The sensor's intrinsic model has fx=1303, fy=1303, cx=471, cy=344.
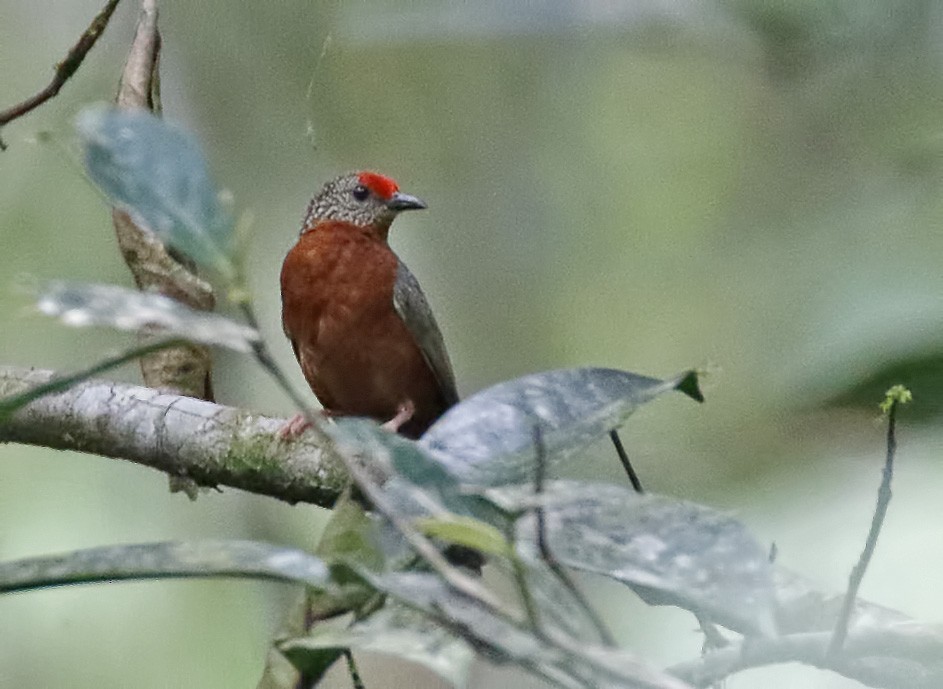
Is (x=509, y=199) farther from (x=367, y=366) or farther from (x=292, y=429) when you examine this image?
(x=292, y=429)

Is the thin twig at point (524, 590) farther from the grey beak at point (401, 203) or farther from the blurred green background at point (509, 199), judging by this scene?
the grey beak at point (401, 203)

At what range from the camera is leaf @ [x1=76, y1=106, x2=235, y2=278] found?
102cm

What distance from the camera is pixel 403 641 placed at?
45.4 inches

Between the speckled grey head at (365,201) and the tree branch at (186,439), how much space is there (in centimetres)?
109

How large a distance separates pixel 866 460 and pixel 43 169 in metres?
3.25

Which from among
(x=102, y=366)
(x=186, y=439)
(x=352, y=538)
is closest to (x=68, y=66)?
(x=186, y=439)

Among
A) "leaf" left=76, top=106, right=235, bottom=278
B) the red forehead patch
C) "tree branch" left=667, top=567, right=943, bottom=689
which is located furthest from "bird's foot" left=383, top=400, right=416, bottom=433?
"leaf" left=76, top=106, right=235, bottom=278

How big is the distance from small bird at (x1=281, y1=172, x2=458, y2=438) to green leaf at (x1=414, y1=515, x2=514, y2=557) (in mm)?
2325

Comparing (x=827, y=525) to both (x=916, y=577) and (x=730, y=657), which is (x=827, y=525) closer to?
(x=916, y=577)

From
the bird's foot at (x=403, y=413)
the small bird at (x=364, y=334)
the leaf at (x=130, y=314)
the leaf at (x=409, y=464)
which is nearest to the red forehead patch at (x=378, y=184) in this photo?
the small bird at (x=364, y=334)

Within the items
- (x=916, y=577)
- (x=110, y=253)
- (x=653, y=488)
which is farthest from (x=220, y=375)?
(x=916, y=577)

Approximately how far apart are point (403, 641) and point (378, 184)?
2.79m

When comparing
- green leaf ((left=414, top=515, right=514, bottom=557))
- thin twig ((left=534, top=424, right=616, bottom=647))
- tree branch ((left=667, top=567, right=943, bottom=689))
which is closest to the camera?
green leaf ((left=414, top=515, right=514, bottom=557))

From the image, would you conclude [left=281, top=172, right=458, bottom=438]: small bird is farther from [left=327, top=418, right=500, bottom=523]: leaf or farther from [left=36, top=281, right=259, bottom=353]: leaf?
[left=36, top=281, right=259, bottom=353]: leaf
